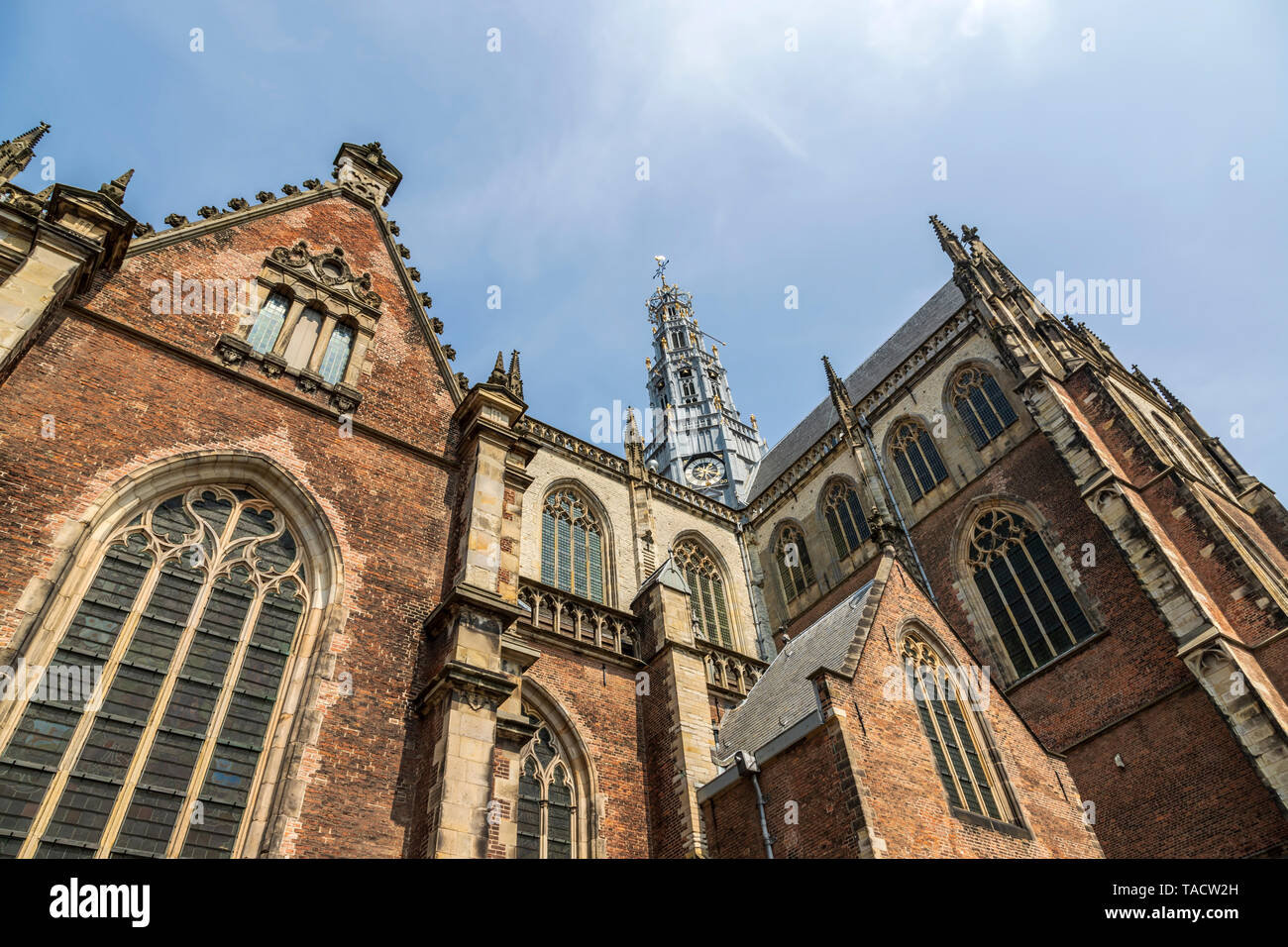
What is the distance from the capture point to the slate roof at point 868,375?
87.7 feet

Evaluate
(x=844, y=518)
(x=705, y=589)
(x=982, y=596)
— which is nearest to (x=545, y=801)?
(x=705, y=589)

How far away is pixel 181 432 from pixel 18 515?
6.95ft

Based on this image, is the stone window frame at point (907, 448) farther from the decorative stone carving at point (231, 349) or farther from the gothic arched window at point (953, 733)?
the decorative stone carving at point (231, 349)

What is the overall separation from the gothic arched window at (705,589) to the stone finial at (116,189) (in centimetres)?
1586

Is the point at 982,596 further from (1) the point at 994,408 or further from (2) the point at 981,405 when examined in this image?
(2) the point at 981,405

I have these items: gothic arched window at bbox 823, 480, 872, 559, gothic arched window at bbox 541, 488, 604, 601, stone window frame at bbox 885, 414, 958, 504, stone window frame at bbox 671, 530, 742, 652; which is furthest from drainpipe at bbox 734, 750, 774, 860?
gothic arched window at bbox 823, 480, 872, 559

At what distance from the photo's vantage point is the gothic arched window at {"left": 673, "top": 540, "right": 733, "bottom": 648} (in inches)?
872

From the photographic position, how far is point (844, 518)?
24.0 m

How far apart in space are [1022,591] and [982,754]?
6934 mm

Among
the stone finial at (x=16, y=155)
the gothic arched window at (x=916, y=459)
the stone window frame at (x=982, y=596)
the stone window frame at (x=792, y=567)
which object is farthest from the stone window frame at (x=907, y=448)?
the stone finial at (x=16, y=155)

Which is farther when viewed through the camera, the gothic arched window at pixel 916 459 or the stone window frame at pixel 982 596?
the gothic arched window at pixel 916 459

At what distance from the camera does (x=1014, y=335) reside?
20.4 metres
